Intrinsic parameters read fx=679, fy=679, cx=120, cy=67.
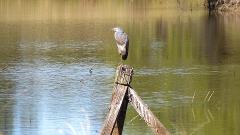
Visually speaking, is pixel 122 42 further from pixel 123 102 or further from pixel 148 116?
pixel 148 116

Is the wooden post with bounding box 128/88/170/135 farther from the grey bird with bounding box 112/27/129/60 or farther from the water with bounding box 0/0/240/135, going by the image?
the grey bird with bounding box 112/27/129/60

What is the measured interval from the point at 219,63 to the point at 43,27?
83.1 ft

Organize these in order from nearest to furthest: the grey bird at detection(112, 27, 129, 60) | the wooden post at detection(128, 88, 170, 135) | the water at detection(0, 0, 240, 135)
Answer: the wooden post at detection(128, 88, 170, 135), the grey bird at detection(112, 27, 129, 60), the water at detection(0, 0, 240, 135)

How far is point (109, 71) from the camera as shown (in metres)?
31.5

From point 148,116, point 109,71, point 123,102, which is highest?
point 123,102

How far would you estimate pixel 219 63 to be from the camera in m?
34.0

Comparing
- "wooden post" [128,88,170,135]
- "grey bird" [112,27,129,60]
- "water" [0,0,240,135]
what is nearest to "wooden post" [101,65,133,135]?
"wooden post" [128,88,170,135]

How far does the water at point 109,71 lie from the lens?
64.6 feet

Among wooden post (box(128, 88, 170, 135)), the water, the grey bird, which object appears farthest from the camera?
the water

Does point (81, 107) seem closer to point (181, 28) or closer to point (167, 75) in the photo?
point (167, 75)

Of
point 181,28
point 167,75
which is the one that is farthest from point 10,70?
point 181,28

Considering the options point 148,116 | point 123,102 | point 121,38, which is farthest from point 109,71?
point 148,116

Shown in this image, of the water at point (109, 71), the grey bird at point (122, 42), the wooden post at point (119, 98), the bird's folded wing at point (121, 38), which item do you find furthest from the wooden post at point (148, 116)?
the bird's folded wing at point (121, 38)

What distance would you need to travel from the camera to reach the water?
1969cm
